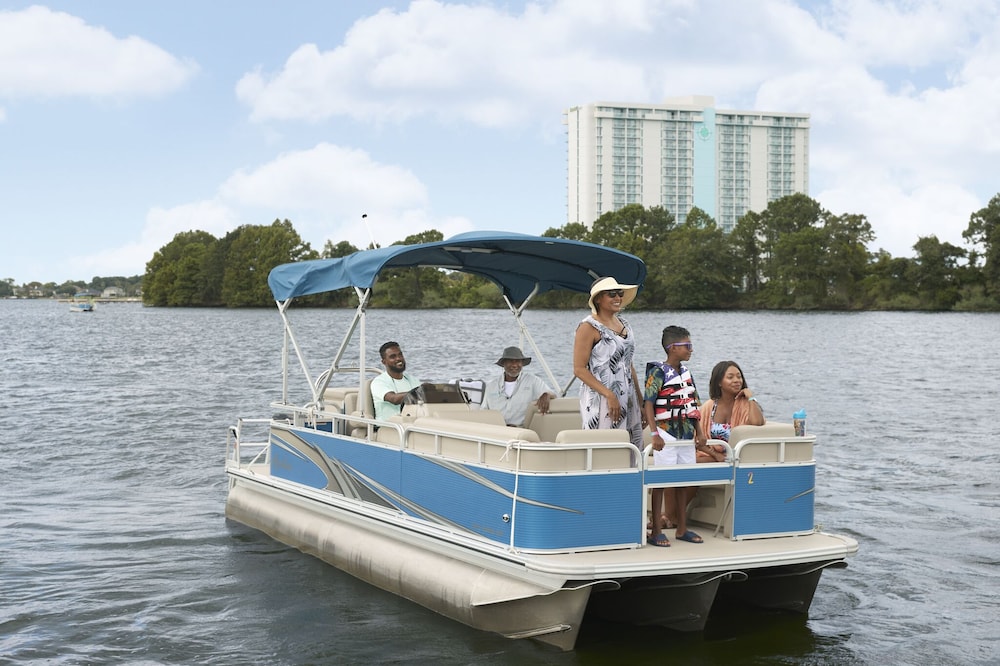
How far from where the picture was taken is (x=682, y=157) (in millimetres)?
175750

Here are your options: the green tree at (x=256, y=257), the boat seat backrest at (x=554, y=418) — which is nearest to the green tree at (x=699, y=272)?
the green tree at (x=256, y=257)

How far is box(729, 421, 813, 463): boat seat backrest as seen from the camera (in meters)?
7.45

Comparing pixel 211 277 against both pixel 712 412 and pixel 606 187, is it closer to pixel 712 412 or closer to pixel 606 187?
pixel 606 187

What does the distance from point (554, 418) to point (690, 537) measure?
220cm

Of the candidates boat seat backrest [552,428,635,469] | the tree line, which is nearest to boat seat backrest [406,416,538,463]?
boat seat backrest [552,428,635,469]

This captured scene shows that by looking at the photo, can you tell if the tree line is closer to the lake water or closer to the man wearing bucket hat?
the lake water

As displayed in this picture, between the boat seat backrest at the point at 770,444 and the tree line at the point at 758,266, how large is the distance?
6769cm

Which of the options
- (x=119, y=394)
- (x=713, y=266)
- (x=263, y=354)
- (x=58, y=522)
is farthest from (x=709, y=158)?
(x=58, y=522)

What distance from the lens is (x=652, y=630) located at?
25.9ft

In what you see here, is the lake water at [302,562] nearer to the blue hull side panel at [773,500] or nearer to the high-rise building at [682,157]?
the blue hull side panel at [773,500]

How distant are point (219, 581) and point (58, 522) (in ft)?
11.2

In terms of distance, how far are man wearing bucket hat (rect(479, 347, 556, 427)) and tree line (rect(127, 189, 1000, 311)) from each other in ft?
215

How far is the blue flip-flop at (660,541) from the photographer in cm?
723

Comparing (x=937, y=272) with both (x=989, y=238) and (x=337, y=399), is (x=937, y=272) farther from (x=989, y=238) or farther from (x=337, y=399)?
(x=337, y=399)
